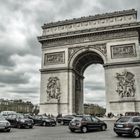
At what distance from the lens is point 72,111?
3769cm

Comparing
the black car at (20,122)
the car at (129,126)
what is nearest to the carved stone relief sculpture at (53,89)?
the black car at (20,122)

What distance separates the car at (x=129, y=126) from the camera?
15.1 m

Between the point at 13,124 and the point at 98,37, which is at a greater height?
the point at 98,37

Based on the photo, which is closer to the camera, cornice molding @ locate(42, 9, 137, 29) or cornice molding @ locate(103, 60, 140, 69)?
cornice molding @ locate(103, 60, 140, 69)

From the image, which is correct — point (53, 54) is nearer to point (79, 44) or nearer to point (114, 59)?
point (79, 44)

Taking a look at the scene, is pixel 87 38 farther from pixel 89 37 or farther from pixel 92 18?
pixel 92 18

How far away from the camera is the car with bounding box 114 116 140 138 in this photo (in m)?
15.1

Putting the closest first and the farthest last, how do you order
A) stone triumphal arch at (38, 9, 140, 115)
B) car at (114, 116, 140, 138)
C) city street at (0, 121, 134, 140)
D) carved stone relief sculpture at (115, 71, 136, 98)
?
city street at (0, 121, 134, 140)
car at (114, 116, 140, 138)
carved stone relief sculpture at (115, 71, 136, 98)
stone triumphal arch at (38, 9, 140, 115)

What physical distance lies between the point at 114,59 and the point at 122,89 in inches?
192

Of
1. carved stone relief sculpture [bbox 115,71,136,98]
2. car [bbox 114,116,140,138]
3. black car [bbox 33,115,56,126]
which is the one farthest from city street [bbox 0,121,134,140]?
carved stone relief sculpture [bbox 115,71,136,98]

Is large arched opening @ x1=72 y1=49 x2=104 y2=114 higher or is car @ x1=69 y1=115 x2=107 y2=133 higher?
large arched opening @ x1=72 y1=49 x2=104 y2=114

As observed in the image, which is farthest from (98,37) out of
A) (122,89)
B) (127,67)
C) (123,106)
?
(123,106)

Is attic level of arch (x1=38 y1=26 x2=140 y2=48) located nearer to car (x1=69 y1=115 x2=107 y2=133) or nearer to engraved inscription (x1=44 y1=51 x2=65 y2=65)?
engraved inscription (x1=44 y1=51 x2=65 y2=65)

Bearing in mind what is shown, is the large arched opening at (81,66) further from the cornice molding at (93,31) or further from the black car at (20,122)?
the black car at (20,122)
